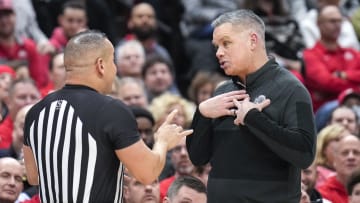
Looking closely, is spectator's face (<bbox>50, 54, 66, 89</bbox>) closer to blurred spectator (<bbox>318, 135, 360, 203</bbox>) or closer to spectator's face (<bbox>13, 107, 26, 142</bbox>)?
spectator's face (<bbox>13, 107, 26, 142</bbox>)

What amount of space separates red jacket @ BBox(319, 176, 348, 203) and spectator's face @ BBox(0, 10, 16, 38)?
4215mm

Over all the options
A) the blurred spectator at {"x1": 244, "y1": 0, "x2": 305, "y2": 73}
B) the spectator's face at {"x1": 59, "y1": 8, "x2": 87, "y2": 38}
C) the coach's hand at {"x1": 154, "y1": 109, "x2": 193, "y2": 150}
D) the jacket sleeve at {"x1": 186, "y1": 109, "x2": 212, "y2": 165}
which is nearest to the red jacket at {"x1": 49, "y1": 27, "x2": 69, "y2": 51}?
the spectator's face at {"x1": 59, "y1": 8, "x2": 87, "y2": 38}

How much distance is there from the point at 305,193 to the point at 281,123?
2.34 meters

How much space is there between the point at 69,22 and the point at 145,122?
2.47m

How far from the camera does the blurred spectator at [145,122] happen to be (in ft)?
32.0

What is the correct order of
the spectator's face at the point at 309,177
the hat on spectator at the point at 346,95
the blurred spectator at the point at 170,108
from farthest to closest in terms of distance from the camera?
the hat on spectator at the point at 346,95 → the blurred spectator at the point at 170,108 → the spectator's face at the point at 309,177

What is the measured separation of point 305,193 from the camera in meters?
8.12

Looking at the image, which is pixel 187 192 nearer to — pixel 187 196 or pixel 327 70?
pixel 187 196

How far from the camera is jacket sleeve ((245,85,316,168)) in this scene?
5.74m

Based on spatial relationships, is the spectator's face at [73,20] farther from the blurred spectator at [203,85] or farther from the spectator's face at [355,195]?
the spectator's face at [355,195]

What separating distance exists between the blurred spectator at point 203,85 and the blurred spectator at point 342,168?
87.6 inches

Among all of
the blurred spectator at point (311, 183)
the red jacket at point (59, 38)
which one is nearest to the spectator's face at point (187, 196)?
the blurred spectator at point (311, 183)

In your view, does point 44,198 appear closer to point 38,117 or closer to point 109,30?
point 38,117

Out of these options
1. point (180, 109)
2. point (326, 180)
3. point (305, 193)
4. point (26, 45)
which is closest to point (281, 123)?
point (305, 193)
